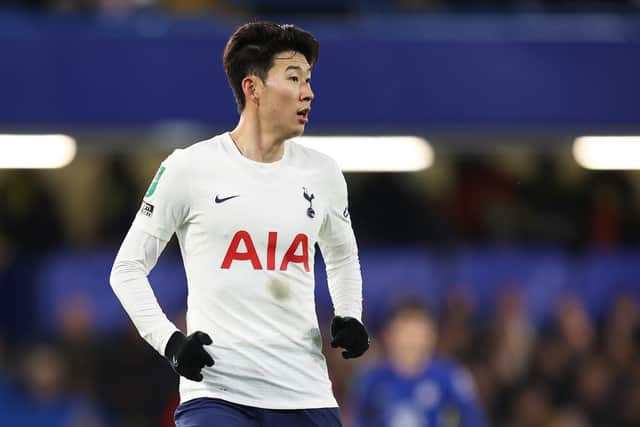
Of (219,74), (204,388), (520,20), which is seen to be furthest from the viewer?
(520,20)

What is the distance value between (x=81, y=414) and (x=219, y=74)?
2719 millimetres

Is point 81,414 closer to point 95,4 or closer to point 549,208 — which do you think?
point 95,4

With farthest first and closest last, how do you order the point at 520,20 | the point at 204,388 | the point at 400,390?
the point at 520,20, the point at 400,390, the point at 204,388

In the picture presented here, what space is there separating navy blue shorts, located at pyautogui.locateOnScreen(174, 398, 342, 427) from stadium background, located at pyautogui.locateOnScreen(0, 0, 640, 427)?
5.86 metres

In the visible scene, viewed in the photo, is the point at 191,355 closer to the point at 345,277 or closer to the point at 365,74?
the point at 345,277

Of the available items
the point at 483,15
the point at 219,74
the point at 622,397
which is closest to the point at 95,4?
the point at 219,74

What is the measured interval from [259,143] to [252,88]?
179 mm

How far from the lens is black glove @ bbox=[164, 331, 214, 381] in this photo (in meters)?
4.24

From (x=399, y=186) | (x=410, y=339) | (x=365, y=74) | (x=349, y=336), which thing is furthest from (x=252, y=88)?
(x=399, y=186)

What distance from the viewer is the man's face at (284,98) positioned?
15.0ft

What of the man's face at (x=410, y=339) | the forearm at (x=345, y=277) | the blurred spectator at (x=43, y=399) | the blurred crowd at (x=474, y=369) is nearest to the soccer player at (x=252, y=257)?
the forearm at (x=345, y=277)

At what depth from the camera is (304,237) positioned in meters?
4.53

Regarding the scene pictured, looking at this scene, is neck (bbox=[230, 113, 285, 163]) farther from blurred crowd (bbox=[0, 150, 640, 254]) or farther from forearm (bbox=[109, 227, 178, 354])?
blurred crowd (bbox=[0, 150, 640, 254])

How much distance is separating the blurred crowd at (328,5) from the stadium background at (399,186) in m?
0.02
